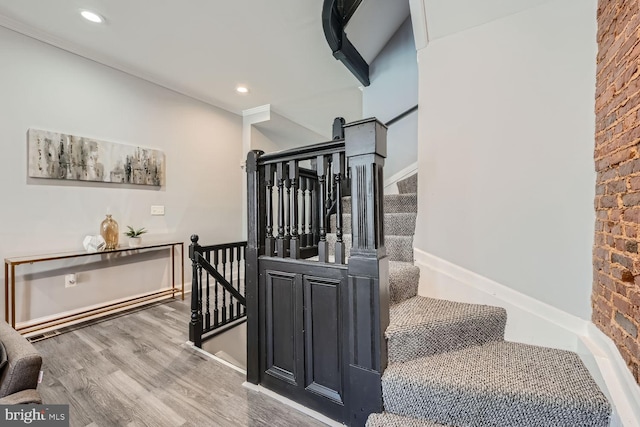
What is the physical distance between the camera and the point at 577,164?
1.48m

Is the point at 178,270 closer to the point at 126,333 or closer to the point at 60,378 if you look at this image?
the point at 126,333

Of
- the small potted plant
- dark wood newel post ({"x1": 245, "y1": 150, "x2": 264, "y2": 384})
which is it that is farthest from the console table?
dark wood newel post ({"x1": 245, "y1": 150, "x2": 264, "y2": 384})

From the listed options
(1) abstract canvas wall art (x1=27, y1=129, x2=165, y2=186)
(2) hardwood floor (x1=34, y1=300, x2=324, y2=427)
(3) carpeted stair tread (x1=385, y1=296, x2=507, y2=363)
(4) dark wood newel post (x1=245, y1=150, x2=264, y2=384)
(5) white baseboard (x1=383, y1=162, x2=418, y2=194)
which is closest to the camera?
(3) carpeted stair tread (x1=385, y1=296, x2=507, y2=363)

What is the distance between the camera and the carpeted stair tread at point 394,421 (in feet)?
4.04

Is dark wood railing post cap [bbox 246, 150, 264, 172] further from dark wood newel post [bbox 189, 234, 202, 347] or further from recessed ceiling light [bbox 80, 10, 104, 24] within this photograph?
recessed ceiling light [bbox 80, 10, 104, 24]

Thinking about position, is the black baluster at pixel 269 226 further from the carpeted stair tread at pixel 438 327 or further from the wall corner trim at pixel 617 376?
the wall corner trim at pixel 617 376

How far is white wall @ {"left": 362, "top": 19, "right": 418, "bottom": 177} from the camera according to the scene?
9.89 ft

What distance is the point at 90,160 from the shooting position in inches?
118

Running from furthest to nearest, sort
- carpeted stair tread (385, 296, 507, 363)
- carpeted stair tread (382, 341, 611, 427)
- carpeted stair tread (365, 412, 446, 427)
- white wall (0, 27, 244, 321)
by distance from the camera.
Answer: white wall (0, 27, 244, 321) < carpeted stair tread (385, 296, 507, 363) < carpeted stair tread (365, 412, 446, 427) < carpeted stair tread (382, 341, 611, 427)

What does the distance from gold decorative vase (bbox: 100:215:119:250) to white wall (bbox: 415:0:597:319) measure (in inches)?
124

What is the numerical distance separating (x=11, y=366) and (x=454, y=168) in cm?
236

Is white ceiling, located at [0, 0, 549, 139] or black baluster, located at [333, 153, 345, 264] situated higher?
white ceiling, located at [0, 0, 549, 139]

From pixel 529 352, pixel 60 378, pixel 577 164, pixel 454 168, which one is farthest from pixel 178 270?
pixel 577 164

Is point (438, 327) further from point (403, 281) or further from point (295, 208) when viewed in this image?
point (295, 208)
